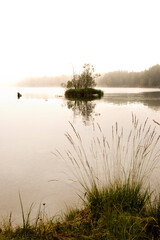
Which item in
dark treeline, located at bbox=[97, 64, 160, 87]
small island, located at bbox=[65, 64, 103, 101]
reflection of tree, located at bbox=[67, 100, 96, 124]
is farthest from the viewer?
dark treeline, located at bbox=[97, 64, 160, 87]

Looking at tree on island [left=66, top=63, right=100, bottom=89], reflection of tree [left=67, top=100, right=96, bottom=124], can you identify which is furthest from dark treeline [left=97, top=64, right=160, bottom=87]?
reflection of tree [left=67, top=100, right=96, bottom=124]

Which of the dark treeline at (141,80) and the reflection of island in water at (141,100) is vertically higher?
the dark treeline at (141,80)

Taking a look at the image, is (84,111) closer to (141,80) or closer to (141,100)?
(141,100)

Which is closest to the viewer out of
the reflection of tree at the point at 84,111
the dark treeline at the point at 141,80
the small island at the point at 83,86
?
the reflection of tree at the point at 84,111

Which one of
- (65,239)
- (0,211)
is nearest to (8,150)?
(0,211)

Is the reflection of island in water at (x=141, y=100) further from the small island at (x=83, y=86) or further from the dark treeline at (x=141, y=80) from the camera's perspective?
the dark treeline at (x=141, y=80)

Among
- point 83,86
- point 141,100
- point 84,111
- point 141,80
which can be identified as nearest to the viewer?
point 84,111

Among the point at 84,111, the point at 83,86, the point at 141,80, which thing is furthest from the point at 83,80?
the point at 141,80

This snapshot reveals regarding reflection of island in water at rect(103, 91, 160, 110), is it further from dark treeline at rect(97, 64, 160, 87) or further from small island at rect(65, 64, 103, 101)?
dark treeline at rect(97, 64, 160, 87)

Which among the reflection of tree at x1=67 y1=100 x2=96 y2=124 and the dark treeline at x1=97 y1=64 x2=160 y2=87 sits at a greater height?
the dark treeline at x1=97 y1=64 x2=160 y2=87

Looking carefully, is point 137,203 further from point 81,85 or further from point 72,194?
point 81,85

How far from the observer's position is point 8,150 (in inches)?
300

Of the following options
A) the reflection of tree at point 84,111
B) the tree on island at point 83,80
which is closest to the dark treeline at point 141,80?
the tree on island at point 83,80

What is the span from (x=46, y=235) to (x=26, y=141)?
656 centimetres
